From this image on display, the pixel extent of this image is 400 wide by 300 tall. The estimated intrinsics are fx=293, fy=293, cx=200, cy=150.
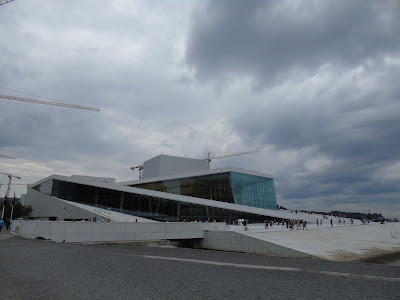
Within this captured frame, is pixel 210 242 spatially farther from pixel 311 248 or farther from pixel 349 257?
pixel 349 257

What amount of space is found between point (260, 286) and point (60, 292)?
17.8ft

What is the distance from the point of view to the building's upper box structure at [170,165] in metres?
58.0

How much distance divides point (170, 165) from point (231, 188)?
19.6 m

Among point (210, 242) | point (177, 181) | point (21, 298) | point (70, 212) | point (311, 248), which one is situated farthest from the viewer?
point (177, 181)

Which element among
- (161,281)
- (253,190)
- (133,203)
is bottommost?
(161,281)

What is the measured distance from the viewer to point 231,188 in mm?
42562

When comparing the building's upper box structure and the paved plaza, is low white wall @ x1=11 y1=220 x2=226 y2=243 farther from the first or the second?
the building's upper box structure

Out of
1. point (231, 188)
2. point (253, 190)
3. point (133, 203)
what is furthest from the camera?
point (253, 190)

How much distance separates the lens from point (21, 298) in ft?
20.4

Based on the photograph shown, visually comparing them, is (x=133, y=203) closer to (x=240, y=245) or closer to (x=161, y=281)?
(x=240, y=245)

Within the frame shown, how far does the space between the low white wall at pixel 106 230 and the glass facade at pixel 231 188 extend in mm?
15148

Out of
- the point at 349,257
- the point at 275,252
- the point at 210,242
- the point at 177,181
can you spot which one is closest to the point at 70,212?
the point at 177,181

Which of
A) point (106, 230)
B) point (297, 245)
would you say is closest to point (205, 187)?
point (106, 230)

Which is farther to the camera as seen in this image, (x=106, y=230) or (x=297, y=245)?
(x=106, y=230)
